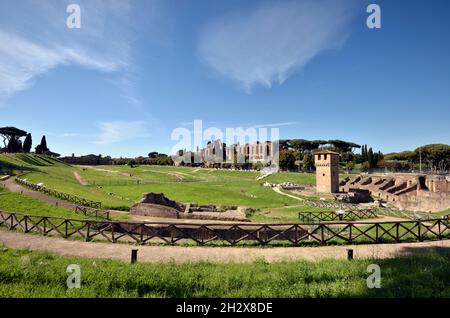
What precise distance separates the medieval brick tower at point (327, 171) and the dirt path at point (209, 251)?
31.9 m

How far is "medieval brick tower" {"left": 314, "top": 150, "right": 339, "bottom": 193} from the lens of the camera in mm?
44938

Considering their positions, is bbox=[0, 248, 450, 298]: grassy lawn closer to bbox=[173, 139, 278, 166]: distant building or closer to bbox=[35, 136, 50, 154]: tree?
bbox=[173, 139, 278, 166]: distant building

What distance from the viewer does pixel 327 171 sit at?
45406mm

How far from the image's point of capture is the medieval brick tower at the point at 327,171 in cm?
4494

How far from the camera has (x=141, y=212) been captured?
77.9 ft

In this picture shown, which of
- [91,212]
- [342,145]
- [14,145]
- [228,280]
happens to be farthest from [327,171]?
[14,145]

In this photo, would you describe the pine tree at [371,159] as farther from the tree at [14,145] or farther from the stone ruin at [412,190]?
the tree at [14,145]

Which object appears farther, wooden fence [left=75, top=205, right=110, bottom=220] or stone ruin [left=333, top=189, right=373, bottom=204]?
stone ruin [left=333, top=189, right=373, bottom=204]

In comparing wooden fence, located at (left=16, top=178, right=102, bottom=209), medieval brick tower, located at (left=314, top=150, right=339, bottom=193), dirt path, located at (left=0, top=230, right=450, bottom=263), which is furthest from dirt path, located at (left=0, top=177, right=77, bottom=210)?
medieval brick tower, located at (left=314, top=150, right=339, bottom=193)

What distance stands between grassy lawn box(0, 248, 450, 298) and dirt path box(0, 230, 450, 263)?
220 cm

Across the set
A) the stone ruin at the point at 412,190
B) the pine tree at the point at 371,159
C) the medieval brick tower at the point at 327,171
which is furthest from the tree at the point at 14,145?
the pine tree at the point at 371,159

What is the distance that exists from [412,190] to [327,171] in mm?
13417

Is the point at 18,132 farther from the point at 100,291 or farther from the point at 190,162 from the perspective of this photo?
the point at 100,291
